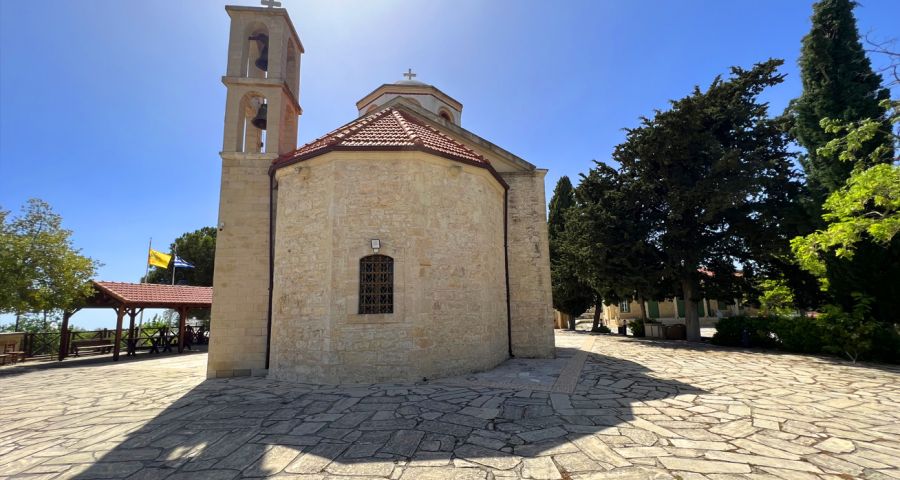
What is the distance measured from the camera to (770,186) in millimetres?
14539

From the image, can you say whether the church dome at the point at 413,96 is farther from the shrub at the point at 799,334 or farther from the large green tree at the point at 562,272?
the shrub at the point at 799,334

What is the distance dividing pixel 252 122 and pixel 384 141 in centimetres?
517

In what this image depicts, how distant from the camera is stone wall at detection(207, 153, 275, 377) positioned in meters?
9.30

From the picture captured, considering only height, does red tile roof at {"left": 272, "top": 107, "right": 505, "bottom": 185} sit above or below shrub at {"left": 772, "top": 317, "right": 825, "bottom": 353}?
above

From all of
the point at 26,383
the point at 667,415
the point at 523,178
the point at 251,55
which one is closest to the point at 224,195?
the point at 251,55

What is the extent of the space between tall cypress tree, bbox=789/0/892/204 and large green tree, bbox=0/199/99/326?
1079 inches

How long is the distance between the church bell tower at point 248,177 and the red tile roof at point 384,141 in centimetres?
117

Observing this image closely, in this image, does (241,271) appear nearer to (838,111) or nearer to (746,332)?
(746,332)

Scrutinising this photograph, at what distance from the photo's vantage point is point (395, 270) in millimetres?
8141

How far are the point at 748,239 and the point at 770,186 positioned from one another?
2170 mm

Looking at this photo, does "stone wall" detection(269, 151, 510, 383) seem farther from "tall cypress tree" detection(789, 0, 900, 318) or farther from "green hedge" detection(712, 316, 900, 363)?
"tall cypress tree" detection(789, 0, 900, 318)

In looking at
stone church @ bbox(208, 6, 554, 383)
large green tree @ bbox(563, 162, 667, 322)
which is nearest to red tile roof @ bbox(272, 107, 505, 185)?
stone church @ bbox(208, 6, 554, 383)

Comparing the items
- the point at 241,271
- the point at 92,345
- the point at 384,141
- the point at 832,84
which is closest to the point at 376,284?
the point at 384,141

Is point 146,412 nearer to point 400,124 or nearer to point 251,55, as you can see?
point 400,124
